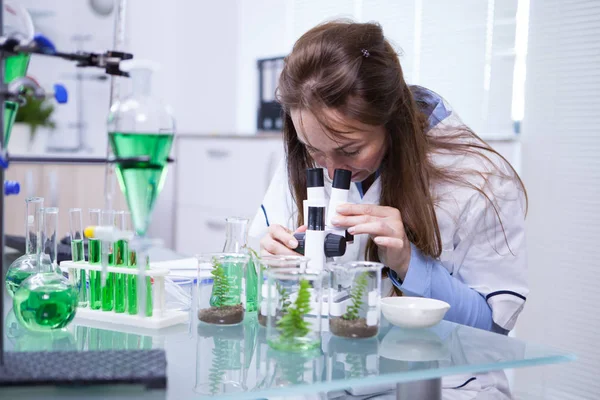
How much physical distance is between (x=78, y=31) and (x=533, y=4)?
2.88 m

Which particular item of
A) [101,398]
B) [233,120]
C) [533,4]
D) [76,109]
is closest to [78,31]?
[76,109]

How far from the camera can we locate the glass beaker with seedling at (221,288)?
116 centimetres

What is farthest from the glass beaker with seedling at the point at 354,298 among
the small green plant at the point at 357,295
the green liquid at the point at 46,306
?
the green liquid at the point at 46,306

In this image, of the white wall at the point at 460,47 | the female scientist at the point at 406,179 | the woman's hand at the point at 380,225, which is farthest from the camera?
the white wall at the point at 460,47

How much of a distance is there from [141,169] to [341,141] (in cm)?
61

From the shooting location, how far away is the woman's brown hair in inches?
56.2

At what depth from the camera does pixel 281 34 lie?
418 cm

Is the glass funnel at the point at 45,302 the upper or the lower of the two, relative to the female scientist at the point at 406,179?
lower

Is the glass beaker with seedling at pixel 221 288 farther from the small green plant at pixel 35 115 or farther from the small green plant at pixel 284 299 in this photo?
the small green plant at pixel 35 115

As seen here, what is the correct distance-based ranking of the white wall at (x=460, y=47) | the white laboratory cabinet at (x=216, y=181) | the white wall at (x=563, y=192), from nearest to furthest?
the white wall at (x=563, y=192) < the white wall at (x=460, y=47) < the white laboratory cabinet at (x=216, y=181)

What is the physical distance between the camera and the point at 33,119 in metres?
4.06

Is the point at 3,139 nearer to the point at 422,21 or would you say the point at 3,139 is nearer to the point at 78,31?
the point at 422,21

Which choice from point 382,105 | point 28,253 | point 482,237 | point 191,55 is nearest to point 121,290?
point 28,253

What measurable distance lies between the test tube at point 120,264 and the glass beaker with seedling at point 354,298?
1.22 feet
